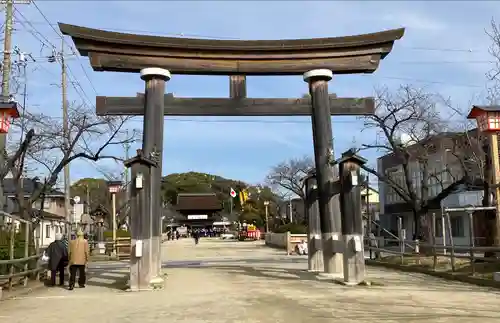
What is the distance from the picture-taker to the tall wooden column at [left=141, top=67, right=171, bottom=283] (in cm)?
1620

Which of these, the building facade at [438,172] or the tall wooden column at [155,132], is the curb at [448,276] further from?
the tall wooden column at [155,132]

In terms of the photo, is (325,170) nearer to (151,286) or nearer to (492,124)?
(492,124)

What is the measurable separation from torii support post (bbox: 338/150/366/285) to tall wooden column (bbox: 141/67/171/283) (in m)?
5.68

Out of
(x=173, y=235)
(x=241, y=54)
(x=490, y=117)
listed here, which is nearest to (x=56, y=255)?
(x=241, y=54)

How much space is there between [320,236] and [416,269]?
370 centimetres

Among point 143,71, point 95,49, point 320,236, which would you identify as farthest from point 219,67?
point 320,236

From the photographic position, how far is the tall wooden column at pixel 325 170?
17.2 meters

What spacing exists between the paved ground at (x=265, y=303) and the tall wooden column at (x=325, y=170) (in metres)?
1.23

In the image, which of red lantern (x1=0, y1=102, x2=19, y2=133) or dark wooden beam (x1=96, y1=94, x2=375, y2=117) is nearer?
red lantern (x1=0, y1=102, x2=19, y2=133)

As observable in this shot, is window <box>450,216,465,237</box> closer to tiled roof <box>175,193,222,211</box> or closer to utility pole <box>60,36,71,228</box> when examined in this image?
utility pole <box>60,36,71,228</box>

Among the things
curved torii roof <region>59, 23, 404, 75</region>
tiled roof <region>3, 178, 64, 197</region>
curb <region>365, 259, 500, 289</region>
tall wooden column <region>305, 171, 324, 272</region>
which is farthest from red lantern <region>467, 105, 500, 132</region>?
tiled roof <region>3, 178, 64, 197</region>

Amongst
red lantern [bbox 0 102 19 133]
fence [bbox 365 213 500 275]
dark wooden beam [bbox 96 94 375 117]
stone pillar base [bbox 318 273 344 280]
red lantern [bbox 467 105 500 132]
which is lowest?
stone pillar base [bbox 318 273 344 280]

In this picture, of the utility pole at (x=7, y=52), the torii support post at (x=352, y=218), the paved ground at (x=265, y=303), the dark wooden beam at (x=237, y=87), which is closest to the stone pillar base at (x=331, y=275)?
the paved ground at (x=265, y=303)

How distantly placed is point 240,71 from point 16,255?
9.31m
